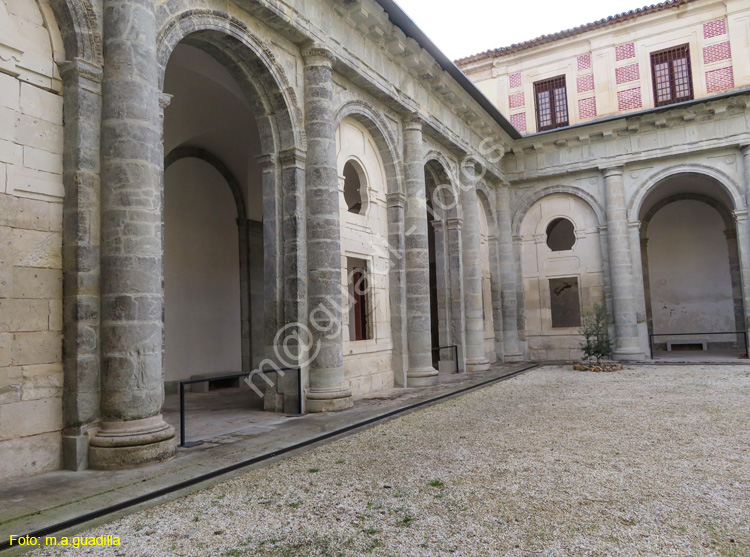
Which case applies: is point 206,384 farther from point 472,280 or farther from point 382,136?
point 472,280

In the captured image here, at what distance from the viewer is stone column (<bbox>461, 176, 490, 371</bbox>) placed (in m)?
14.5

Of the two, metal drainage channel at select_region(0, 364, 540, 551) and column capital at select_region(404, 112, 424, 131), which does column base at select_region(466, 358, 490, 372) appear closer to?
metal drainage channel at select_region(0, 364, 540, 551)

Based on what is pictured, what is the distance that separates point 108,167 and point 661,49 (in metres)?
18.1

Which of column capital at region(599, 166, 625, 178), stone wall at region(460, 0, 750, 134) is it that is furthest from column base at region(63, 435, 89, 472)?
stone wall at region(460, 0, 750, 134)

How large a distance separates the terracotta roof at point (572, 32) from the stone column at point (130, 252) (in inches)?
657

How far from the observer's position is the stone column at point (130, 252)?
Result: 532 cm

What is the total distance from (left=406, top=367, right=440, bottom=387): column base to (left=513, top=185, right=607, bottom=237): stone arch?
26.3 ft

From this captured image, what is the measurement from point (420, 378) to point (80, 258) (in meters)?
7.31

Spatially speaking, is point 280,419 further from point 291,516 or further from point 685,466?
point 685,466

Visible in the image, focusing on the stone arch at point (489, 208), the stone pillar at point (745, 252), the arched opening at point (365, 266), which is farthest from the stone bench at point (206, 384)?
the stone pillar at point (745, 252)

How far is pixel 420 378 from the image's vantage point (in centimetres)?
1127

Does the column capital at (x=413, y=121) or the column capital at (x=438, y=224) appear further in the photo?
the column capital at (x=438, y=224)

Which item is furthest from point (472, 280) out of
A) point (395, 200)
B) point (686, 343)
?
point (686, 343)

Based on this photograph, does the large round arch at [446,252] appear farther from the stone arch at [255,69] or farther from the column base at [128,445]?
the column base at [128,445]
